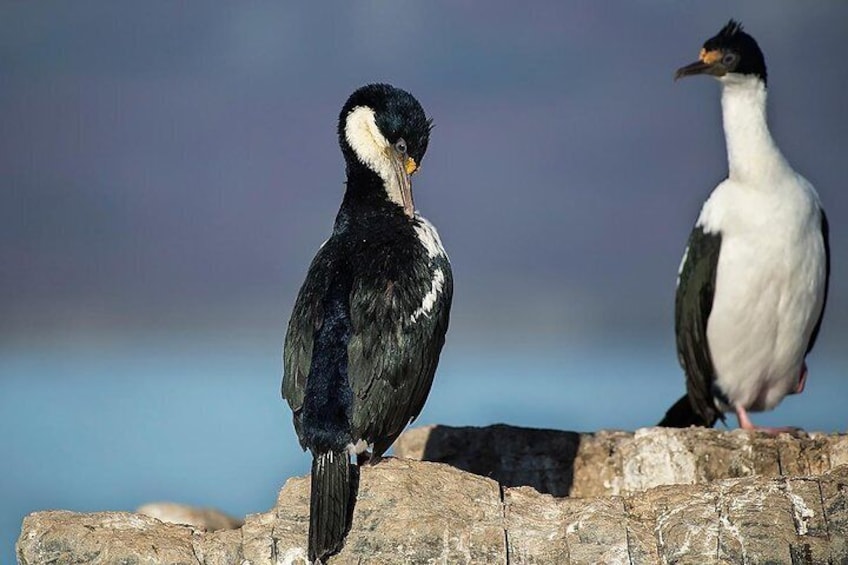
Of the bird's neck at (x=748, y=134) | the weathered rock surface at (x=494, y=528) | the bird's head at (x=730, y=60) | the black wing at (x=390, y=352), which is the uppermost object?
the bird's head at (x=730, y=60)

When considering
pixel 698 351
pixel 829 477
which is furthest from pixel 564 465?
pixel 829 477

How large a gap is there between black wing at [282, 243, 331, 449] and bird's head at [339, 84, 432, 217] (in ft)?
2.49

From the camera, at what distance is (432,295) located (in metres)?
8.07

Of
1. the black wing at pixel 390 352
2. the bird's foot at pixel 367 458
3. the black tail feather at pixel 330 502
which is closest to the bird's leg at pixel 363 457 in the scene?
the bird's foot at pixel 367 458

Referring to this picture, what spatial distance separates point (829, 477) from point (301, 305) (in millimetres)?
3081

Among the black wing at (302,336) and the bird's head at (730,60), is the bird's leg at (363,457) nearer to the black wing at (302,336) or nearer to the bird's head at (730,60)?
the black wing at (302,336)

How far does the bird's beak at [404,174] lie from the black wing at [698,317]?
3217 mm

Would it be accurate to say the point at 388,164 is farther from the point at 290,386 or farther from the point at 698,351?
the point at 698,351

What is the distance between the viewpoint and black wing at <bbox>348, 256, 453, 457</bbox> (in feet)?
24.9

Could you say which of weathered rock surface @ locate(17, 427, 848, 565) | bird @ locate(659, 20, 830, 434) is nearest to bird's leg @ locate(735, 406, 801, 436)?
bird @ locate(659, 20, 830, 434)

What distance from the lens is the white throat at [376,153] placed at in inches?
342

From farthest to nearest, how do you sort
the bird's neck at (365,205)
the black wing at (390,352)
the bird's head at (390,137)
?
the bird's head at (390,137), the bird's neck at (365,205), the black wing at (390,352)

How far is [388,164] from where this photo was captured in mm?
8758

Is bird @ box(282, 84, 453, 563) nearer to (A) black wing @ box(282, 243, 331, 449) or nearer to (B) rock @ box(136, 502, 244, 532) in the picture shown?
(A) black wing @ box(282, 243, 331, 449)
